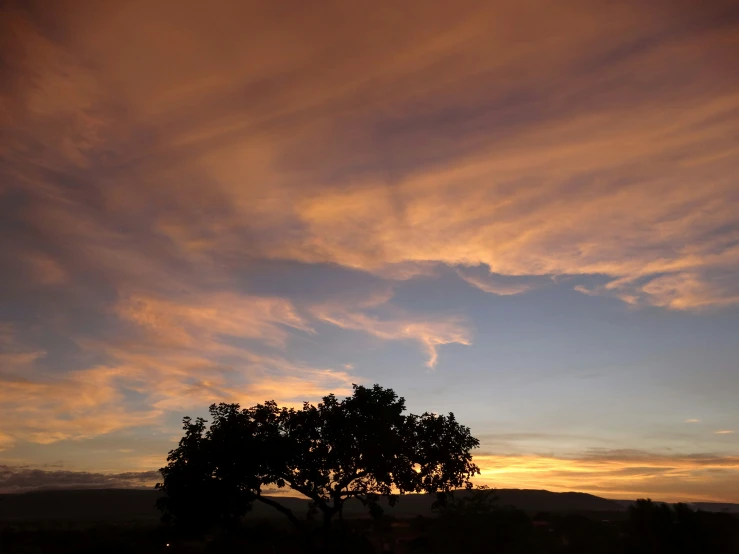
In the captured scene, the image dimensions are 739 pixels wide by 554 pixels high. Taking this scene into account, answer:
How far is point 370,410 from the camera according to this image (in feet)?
125

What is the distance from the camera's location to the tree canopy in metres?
36.1

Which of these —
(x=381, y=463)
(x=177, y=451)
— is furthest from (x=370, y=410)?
(x=177, y=451)

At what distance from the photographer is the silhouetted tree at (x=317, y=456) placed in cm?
3612

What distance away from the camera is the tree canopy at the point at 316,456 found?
119 feet

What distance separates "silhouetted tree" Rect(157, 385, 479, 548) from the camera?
36125 mm

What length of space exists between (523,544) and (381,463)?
15832 mm

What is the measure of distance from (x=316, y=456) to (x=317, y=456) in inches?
2.5

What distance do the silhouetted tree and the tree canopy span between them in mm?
62

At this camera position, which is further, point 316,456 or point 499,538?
point 499,538

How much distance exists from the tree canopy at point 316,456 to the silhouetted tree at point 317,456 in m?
0.06

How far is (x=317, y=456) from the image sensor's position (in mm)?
37812

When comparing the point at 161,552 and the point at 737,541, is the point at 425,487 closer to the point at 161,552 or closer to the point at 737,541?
the point at 737,541

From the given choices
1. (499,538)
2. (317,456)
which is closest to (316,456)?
(317,456)

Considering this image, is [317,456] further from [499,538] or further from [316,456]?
[499,538]
